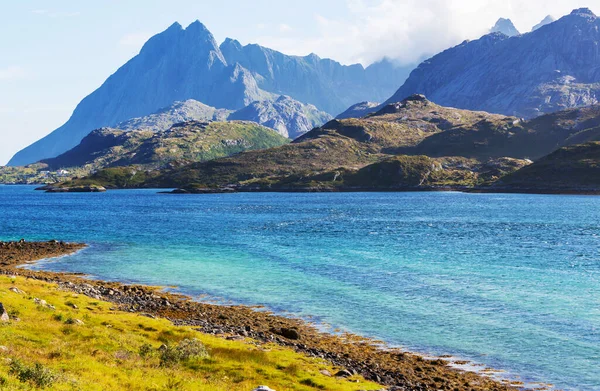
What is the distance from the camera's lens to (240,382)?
96.1 feet

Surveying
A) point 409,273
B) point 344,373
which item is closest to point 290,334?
point 344,373

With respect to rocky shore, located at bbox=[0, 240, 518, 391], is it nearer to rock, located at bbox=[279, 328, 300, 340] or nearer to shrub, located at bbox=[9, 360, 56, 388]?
rock, located at bbox=[279, 328, 300, 340]

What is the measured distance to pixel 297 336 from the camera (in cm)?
4397

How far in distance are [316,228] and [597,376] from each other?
107 metres

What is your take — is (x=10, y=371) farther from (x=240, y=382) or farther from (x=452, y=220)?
(x=452, y=220)

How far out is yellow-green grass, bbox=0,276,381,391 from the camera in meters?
24.5

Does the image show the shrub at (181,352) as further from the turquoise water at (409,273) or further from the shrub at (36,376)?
the turquoise water at (409,273)

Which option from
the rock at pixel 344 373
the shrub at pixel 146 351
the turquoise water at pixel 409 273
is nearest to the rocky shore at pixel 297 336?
the rock at pixel 344 373

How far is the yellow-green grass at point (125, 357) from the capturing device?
2454cm

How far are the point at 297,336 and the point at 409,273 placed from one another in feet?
113

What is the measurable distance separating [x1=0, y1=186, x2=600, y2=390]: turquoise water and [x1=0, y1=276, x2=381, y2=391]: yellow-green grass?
1374 centimetres

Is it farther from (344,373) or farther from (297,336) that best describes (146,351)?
(297,336)

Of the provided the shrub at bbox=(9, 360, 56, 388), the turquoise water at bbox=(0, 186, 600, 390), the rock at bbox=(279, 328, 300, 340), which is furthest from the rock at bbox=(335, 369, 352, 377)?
the shrub at bbox=(9, 360, 56, 388)

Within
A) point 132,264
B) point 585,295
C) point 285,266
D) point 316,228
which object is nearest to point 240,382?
point 585,295
